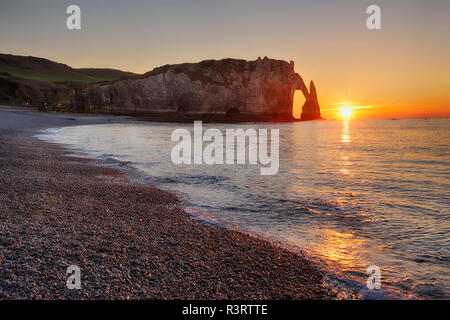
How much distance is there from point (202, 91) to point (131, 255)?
8411cm

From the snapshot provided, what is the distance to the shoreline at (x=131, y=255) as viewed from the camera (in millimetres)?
3342

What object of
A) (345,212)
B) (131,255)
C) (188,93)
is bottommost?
(345,212)

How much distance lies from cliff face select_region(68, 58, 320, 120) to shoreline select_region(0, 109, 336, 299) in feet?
261

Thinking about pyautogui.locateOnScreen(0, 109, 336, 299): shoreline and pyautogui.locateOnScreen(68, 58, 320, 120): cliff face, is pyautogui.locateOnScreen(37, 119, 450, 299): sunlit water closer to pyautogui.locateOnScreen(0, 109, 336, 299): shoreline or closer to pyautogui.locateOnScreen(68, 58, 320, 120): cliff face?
pyautogui.locateOnScreen(0, 109, 336, 299): shoreline

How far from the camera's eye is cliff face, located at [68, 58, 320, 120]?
8075cm

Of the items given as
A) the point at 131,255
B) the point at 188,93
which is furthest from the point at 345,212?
Result: the point at 188,93

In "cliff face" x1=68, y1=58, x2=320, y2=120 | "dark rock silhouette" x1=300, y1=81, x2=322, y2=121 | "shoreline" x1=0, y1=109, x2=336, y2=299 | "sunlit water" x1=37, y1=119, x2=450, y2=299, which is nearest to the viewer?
"shoreline" x1=0, y1=109, x2=336, y2=299

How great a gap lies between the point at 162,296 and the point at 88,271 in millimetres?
1130

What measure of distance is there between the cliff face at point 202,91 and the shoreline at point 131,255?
79.5 meters

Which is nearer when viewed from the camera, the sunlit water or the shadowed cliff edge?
the sunlit water

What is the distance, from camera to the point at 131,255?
414cm

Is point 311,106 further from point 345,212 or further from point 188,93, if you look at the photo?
point 345,212

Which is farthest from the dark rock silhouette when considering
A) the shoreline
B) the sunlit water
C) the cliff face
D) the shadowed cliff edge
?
the shoreline

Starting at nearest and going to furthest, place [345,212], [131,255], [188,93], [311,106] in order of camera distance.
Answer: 1. [131,255]
2. [345,212]
3. [188,93]
4. [311,106]
